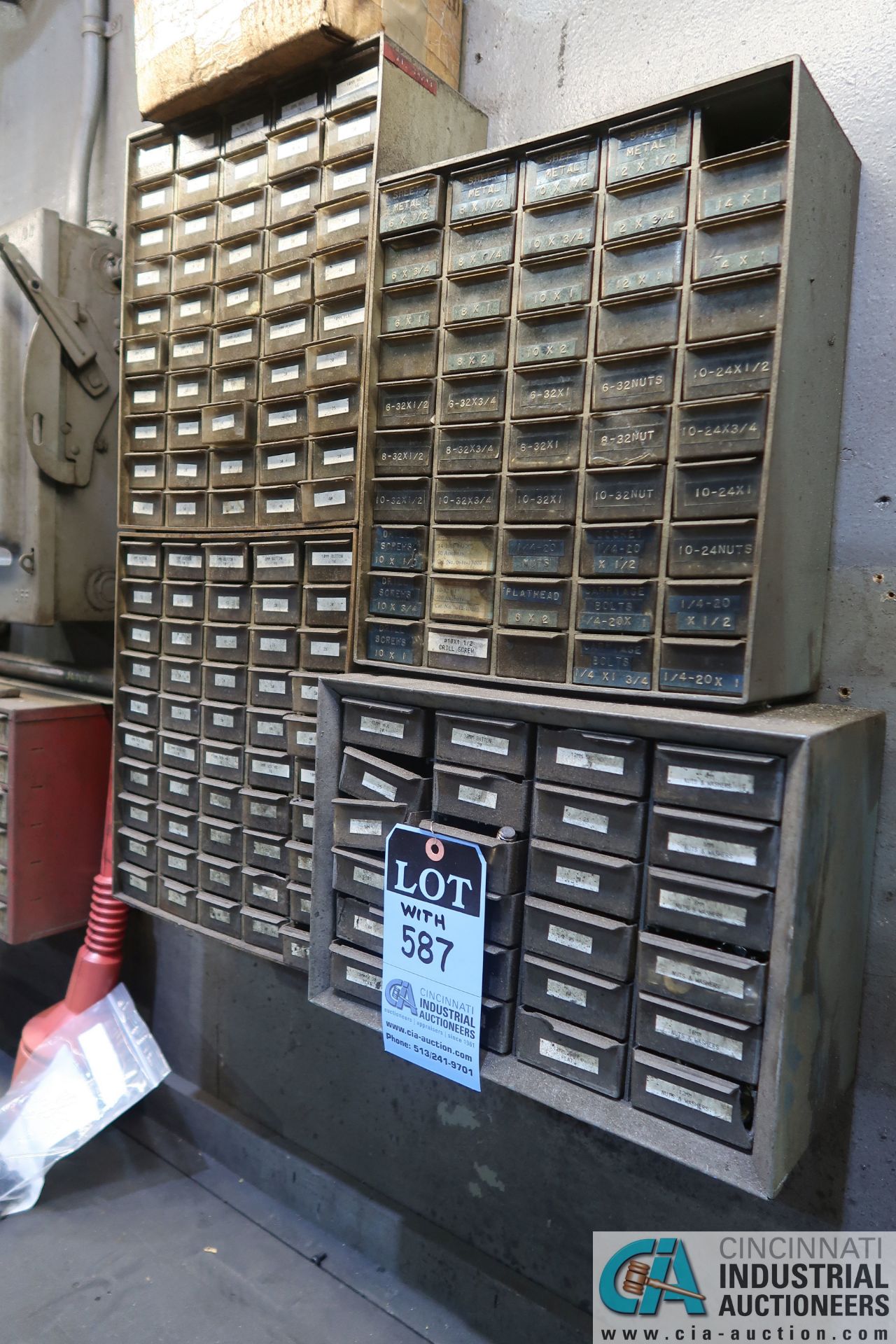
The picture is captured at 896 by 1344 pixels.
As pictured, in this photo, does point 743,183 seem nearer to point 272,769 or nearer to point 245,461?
point 245,461

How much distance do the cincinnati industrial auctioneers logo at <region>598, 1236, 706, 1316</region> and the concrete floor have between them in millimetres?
311

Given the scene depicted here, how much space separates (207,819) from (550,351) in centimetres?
94

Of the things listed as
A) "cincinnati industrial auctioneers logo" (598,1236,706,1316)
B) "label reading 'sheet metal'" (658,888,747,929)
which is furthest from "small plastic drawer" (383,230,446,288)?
"cincinnati industrial auctioneers logo" (598,1236,706,1316)

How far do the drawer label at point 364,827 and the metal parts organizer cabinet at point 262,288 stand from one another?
443 mm

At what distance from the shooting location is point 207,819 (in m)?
1.50

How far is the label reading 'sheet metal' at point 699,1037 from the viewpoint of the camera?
2.96 ft

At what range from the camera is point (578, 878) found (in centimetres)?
101

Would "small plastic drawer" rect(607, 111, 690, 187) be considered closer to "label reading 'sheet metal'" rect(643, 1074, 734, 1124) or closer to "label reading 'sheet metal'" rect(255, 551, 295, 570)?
"label reading 'sheet metal'" rect(255, 551, 295, 570)

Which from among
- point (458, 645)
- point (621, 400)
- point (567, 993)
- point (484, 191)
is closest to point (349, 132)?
point (484, 191)

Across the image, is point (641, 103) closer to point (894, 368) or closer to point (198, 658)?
point (894, 368)

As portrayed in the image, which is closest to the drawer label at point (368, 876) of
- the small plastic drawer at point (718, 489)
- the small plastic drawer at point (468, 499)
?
the small plastic drawer at point (468, 499)

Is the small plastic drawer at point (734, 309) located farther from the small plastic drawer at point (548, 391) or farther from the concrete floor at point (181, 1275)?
the concrete floor at point (181, 1275)

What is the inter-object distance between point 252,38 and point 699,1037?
4.67 feet

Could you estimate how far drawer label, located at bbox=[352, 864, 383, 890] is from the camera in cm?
115
